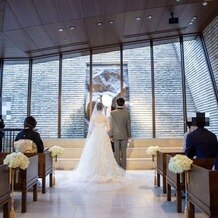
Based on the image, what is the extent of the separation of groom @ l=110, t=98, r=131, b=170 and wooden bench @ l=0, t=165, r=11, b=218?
3189mm

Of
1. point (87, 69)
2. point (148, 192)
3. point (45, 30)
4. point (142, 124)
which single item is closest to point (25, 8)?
point (45, 30)

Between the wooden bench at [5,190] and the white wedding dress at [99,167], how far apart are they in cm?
248

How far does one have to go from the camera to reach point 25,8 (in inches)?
225

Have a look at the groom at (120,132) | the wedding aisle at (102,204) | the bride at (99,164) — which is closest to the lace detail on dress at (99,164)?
the bride at (99,164)

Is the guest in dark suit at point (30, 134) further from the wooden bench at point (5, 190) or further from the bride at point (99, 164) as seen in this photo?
the wooden bench at point (5, 190)

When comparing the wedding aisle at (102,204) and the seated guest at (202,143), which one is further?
the seated guest at (202,143)

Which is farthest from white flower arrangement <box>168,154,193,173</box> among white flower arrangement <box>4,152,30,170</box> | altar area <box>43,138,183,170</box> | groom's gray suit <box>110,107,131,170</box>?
altar area <box>43,138,183,170</box>

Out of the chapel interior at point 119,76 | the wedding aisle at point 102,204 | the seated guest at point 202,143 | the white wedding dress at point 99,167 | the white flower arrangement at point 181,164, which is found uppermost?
the chapel interior at point 119,76

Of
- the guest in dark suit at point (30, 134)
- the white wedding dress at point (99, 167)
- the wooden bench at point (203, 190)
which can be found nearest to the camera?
the wooden bench at point (203, 190)

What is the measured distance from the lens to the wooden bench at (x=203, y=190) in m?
2.26

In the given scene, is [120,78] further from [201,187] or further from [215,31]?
[201,187]

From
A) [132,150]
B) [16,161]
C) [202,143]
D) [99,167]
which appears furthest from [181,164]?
[132,150]

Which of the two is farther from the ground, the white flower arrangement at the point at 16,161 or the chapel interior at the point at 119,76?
the chapel interior at the point at 119,76

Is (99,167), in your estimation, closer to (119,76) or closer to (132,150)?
(132,150)
